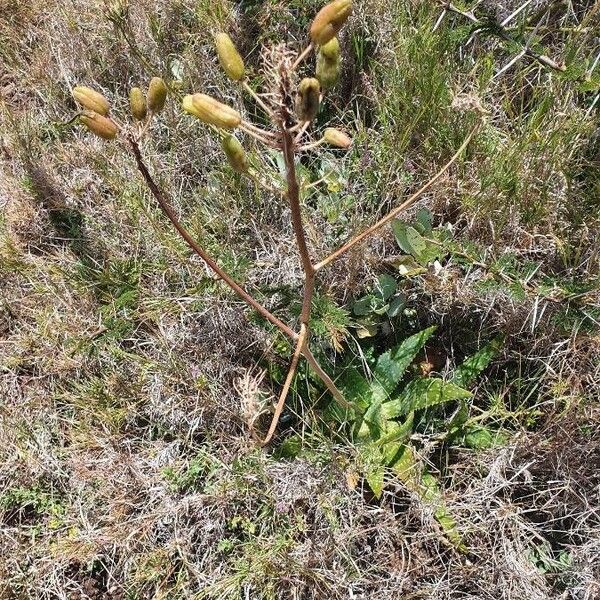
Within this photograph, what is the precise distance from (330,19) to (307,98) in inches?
5.2

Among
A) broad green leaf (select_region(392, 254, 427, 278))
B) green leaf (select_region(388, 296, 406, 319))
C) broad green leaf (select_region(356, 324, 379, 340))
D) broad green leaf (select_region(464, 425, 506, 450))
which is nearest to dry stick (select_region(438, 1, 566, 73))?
broad green leaf (select_region(392, 254, 427, 278))

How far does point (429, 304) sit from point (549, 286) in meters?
0.34

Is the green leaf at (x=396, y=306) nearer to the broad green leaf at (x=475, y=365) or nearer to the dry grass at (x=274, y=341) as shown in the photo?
the dry grass at (x=274, y=341)

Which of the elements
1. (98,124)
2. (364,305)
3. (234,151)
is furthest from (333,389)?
(98,124)

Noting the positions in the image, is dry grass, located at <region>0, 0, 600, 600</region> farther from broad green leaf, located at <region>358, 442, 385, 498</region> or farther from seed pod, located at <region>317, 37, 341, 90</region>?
seed pod, located at <region>317, 37, 341, 90</region>

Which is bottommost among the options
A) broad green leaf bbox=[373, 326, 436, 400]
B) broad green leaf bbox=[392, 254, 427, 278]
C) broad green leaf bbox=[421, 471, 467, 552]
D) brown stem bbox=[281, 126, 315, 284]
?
broad green leaf bbox=[421, 471, 467, 552]

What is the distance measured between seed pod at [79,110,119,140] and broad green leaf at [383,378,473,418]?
1146 mm

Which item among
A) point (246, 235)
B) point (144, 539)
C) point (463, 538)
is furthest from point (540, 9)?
point (144, 539)

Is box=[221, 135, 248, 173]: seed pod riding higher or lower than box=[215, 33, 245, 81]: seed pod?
lower

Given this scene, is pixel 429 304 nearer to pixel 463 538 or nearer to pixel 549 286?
pixel 549 286

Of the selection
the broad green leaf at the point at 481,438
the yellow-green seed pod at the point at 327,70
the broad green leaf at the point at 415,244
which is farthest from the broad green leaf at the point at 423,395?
the yellow-green seed pod at the point at 327,70

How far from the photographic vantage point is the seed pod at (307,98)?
3.26ft

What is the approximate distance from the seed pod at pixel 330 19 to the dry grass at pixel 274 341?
3.21 feet

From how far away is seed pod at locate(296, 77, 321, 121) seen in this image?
1.00 meters
